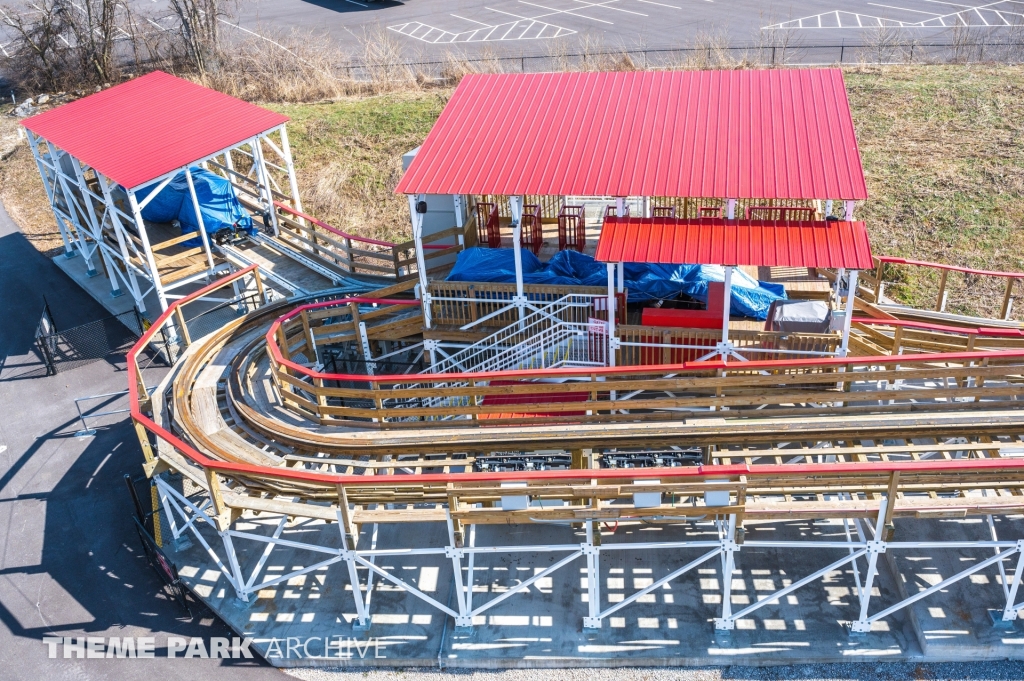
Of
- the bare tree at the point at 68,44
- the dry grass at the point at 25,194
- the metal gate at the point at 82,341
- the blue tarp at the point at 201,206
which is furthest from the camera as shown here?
the bare tree at the point at 68,44

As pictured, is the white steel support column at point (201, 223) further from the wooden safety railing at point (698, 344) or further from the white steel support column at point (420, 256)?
the wooden safety railing at point (698, 344)

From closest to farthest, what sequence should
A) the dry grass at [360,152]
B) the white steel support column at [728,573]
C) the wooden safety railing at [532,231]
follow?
the white steel support column at [728,573], the wooden safety railing at [532,231], the dry grass at [360,152]

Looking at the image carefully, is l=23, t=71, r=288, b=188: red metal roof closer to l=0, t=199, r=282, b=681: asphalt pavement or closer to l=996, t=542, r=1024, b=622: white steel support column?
l=0, t=199, r=282, b=681: asphalt pavement

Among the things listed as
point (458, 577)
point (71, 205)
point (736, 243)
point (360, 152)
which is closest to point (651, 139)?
point (736, 243)

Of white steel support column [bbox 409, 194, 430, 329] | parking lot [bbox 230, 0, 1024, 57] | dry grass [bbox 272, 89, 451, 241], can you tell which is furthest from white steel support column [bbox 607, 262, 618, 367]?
parking lot [bbox 230, 0, 1024, 57]

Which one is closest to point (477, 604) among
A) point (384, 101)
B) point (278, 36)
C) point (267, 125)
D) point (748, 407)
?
point (748, 407)

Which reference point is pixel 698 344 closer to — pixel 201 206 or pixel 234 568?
pixel 234 568

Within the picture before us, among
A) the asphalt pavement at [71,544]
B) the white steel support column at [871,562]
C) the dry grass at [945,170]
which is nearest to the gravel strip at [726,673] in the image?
the white steel support column at [871,562]
